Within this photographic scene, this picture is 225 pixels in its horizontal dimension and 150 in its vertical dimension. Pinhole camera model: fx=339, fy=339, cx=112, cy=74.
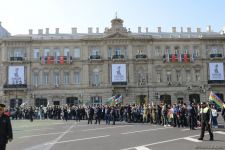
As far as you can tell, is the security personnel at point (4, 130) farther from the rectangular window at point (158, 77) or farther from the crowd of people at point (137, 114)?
the rectangular window at point (158, 77)

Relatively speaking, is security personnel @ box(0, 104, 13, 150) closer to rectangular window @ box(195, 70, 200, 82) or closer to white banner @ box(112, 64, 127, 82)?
white banner @ box(112, 64, 127, 82)

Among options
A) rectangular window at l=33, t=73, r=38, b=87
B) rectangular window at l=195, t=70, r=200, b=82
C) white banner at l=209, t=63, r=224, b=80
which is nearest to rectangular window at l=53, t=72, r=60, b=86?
rectangular window at l=33, t=73, r=38, b=87

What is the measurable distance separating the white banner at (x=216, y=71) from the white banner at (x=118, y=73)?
14974mm

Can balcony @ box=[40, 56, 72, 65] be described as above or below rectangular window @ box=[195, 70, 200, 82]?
above

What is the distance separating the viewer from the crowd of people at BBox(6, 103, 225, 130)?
24.1m

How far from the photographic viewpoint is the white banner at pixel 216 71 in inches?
2286

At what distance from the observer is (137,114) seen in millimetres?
31922

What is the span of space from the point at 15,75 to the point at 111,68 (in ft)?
53.4

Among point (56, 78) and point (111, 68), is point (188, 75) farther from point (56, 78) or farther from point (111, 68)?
point (56, 78)

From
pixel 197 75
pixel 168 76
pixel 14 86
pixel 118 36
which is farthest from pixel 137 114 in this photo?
pixel 14 86

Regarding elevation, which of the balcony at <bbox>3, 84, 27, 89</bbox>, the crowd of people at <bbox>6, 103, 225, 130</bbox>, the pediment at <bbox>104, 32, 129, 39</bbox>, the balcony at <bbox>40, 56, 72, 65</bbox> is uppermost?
the pediment at <bbox>104, 32, 129, 39</bbox>

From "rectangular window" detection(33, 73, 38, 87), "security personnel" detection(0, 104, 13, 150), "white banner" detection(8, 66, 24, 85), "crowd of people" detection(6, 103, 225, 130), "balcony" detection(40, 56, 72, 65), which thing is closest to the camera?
"security personnel" detection(0, 104, 13, 150)

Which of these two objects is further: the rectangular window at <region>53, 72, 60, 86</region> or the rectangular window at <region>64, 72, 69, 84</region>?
the rectangular window at <region>64, 72, 69, 84</region>

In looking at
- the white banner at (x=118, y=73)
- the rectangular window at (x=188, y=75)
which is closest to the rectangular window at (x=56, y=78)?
the white banner at (x=118, y=73)
